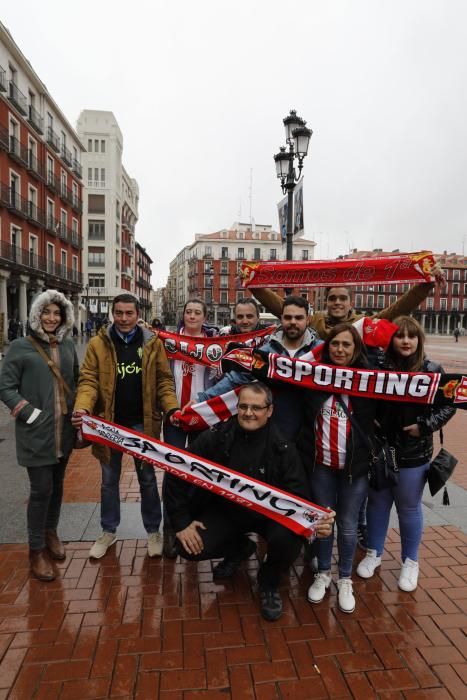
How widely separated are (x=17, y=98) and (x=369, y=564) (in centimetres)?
3085

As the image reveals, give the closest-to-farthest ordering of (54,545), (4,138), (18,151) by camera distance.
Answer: (54,545) < (4,138) < (18,151)

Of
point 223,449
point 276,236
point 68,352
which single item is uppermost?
point 276,236

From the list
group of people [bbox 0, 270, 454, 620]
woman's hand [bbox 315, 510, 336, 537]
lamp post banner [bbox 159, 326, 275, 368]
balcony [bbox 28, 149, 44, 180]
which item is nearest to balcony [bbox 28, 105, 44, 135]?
balcony [bbox 28, 149, 44, 180]

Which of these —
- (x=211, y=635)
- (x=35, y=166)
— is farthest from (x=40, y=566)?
(x=35, y=166)

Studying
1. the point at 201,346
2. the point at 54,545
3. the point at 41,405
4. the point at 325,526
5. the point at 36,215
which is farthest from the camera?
the point at 36,215

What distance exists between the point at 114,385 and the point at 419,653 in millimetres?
2760

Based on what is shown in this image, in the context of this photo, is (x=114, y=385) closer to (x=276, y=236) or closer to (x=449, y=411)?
(x=449, y=411)

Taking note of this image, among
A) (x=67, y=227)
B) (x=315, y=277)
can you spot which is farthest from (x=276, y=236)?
(x=315, y=277)

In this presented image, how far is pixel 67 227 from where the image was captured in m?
34.5

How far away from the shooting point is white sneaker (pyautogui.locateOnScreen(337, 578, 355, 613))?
2908 millimetres

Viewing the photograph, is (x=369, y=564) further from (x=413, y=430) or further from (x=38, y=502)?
(x=38, y=502)

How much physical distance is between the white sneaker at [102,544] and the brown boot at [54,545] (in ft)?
0.75

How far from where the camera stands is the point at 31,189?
28188mm

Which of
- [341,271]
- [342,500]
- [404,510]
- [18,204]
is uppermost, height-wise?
[18,204]
